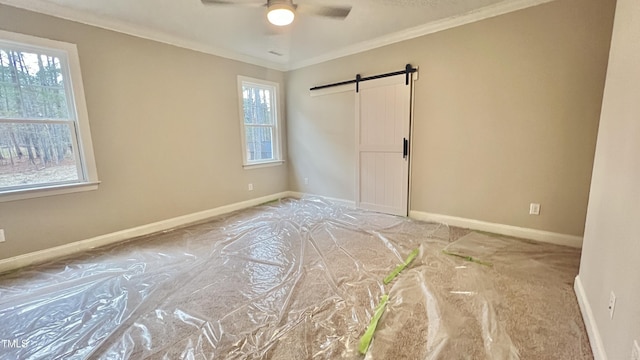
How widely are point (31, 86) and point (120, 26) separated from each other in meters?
1.06

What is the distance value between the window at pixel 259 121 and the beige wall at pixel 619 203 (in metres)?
4.12

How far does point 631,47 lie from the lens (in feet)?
4.32

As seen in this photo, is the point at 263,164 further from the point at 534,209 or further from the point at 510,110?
the point at 534,209

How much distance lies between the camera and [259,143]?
480 centimetres

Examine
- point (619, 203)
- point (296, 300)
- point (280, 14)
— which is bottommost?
point (296, 300)

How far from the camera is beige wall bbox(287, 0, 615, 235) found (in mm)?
2521

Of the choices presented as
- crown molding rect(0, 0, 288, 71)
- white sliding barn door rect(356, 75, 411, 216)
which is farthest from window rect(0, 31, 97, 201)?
white sliding barn door rect(356, 75, 411, 216)

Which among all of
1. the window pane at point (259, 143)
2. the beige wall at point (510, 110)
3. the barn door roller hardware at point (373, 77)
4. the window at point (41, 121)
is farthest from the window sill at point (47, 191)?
the beige wall at point (510, 110)

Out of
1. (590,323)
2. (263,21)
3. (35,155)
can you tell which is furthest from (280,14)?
(590,323)

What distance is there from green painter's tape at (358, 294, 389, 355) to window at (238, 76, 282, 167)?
10.9 ft

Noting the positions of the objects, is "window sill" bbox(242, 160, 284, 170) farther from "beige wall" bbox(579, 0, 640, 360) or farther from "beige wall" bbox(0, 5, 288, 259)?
"beige wall" bbox(579, 0, 640, 360)

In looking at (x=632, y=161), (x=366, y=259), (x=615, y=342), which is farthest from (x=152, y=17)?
(x=615, y=342)

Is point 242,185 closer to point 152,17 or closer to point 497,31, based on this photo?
point 152,17

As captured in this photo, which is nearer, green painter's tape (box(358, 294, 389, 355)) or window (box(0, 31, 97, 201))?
green painter's tape (box(358, 294, 389, 355))
